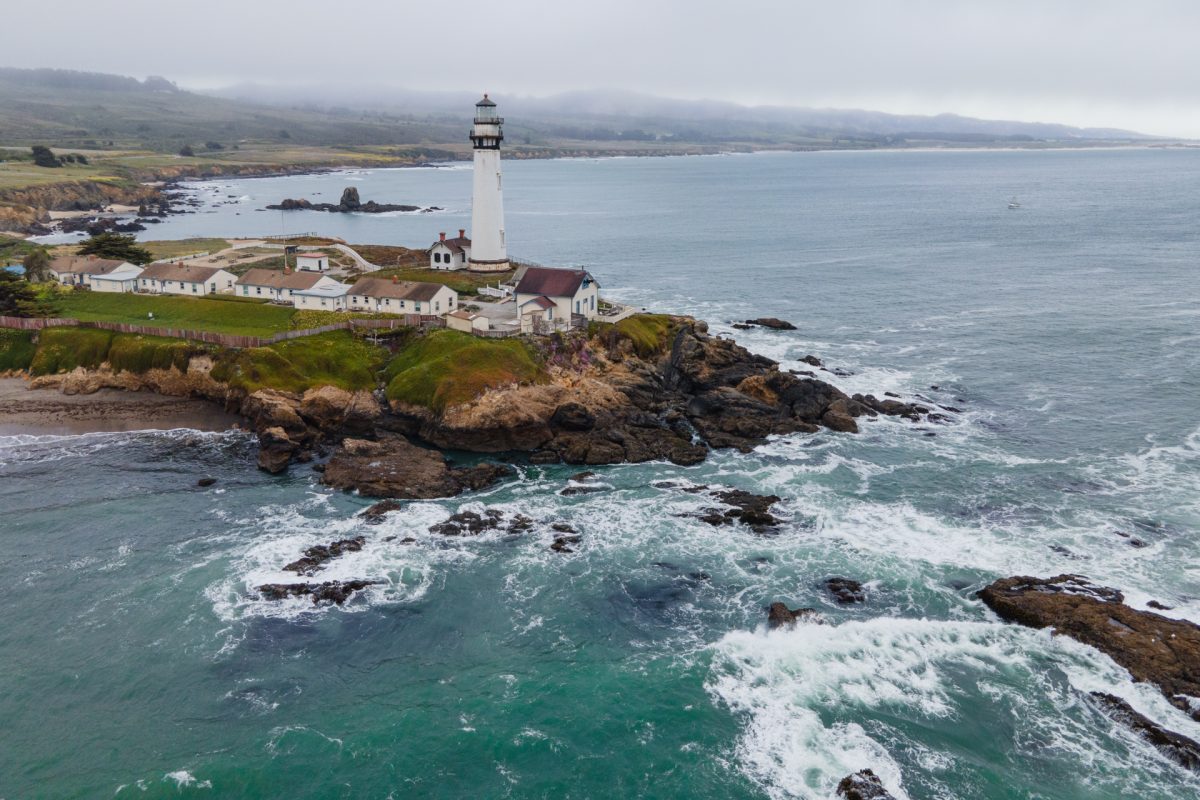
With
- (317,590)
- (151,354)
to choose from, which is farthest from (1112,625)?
(151,354)

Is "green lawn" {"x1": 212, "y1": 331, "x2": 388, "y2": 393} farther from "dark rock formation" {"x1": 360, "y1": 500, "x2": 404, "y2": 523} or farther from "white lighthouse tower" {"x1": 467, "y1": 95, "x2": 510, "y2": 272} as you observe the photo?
"white lighthouse tower" {"x1": 467, "y1": 95, "x2": 510, "y2": 272}

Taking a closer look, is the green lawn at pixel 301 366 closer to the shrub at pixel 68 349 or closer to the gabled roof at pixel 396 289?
the gabled roof at pixel 396 289

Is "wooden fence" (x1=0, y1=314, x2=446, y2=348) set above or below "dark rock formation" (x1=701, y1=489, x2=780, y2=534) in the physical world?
Result: above

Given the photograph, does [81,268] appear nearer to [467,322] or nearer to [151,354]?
[151,354]

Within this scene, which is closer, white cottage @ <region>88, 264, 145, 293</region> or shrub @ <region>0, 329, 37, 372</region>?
shrub @ <region>0, 329, 37, 372</region>

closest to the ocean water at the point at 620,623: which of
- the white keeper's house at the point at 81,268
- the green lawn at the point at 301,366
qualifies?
the green lawn at the point at 301,366

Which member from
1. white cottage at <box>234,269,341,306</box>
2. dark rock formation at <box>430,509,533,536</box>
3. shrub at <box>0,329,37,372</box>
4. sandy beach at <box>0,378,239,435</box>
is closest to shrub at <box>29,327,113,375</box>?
shrub at <box>0,329,37,372</box>
